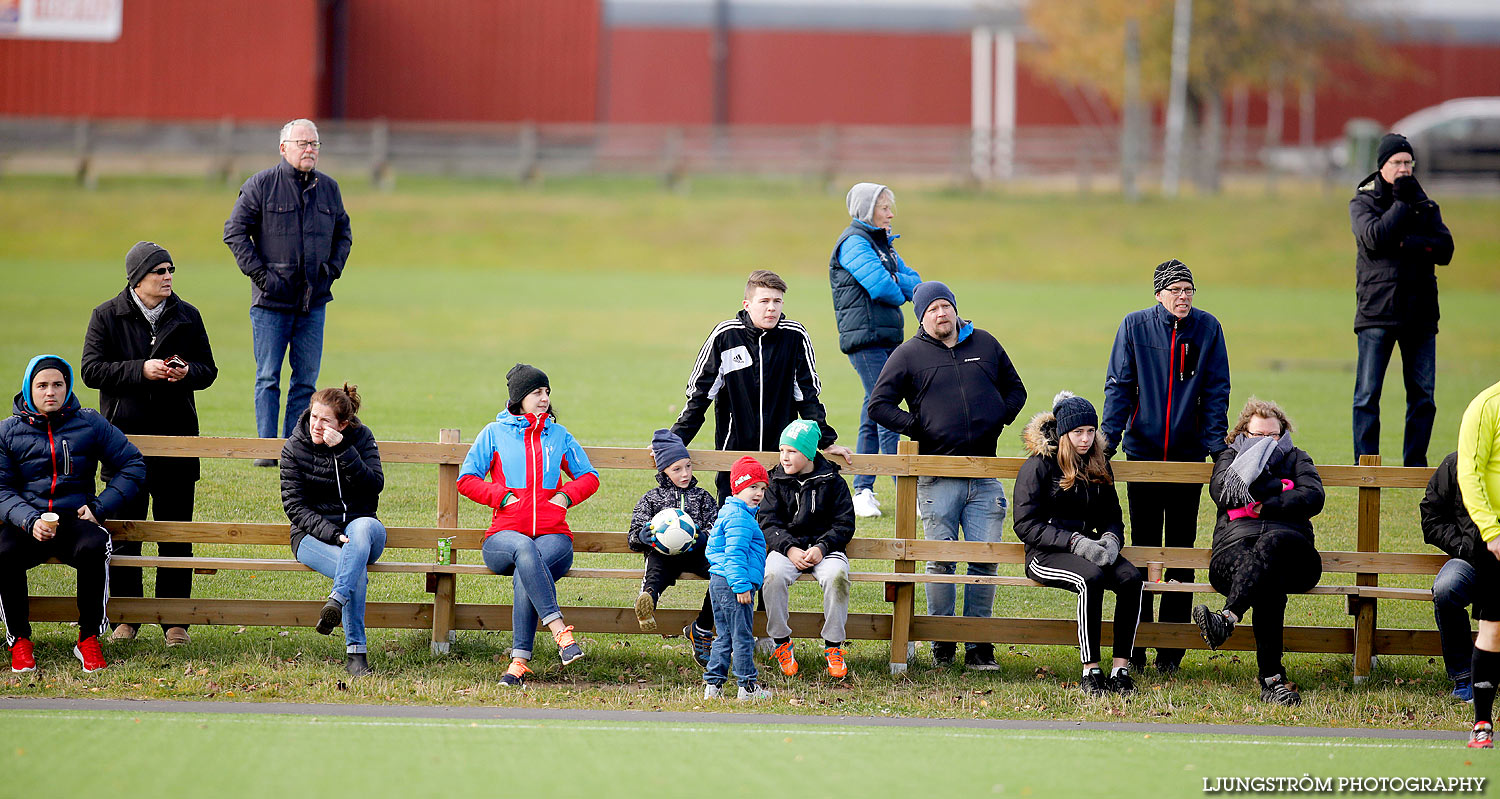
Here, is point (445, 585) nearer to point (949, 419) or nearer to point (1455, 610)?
point (949, 419)

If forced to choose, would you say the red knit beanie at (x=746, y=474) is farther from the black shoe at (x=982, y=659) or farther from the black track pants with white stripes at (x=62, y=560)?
the black track pants with white stripes at (x=62, y=560)

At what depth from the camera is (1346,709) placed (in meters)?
7.01

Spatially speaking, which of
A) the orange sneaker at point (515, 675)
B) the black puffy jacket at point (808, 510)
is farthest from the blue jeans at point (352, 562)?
the black puffy jacket at point (808, 510)

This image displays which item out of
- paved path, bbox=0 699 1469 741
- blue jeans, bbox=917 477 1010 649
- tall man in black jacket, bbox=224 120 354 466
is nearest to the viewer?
paved path, bbox=0 699 1469 741

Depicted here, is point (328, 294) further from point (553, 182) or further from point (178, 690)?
point (553, 182)

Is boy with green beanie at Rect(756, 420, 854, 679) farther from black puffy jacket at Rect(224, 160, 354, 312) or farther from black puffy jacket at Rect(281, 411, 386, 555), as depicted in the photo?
black puffy jacket at Rect(224, 160, 354, 312)

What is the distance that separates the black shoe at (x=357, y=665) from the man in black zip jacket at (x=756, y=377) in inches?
A: 79.3

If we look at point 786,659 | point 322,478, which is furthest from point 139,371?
point 786,659

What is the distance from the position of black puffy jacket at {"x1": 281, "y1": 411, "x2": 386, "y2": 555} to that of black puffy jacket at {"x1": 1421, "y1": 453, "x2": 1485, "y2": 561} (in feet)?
17.4

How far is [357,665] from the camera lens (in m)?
7.07

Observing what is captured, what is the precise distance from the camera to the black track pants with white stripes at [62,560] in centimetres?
700

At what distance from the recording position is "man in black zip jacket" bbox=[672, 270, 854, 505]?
7801mm

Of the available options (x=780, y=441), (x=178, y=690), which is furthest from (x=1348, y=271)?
(x=178, y=690)

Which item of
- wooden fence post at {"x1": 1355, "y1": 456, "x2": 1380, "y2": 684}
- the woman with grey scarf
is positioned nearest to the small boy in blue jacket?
the woman with grey scarf
